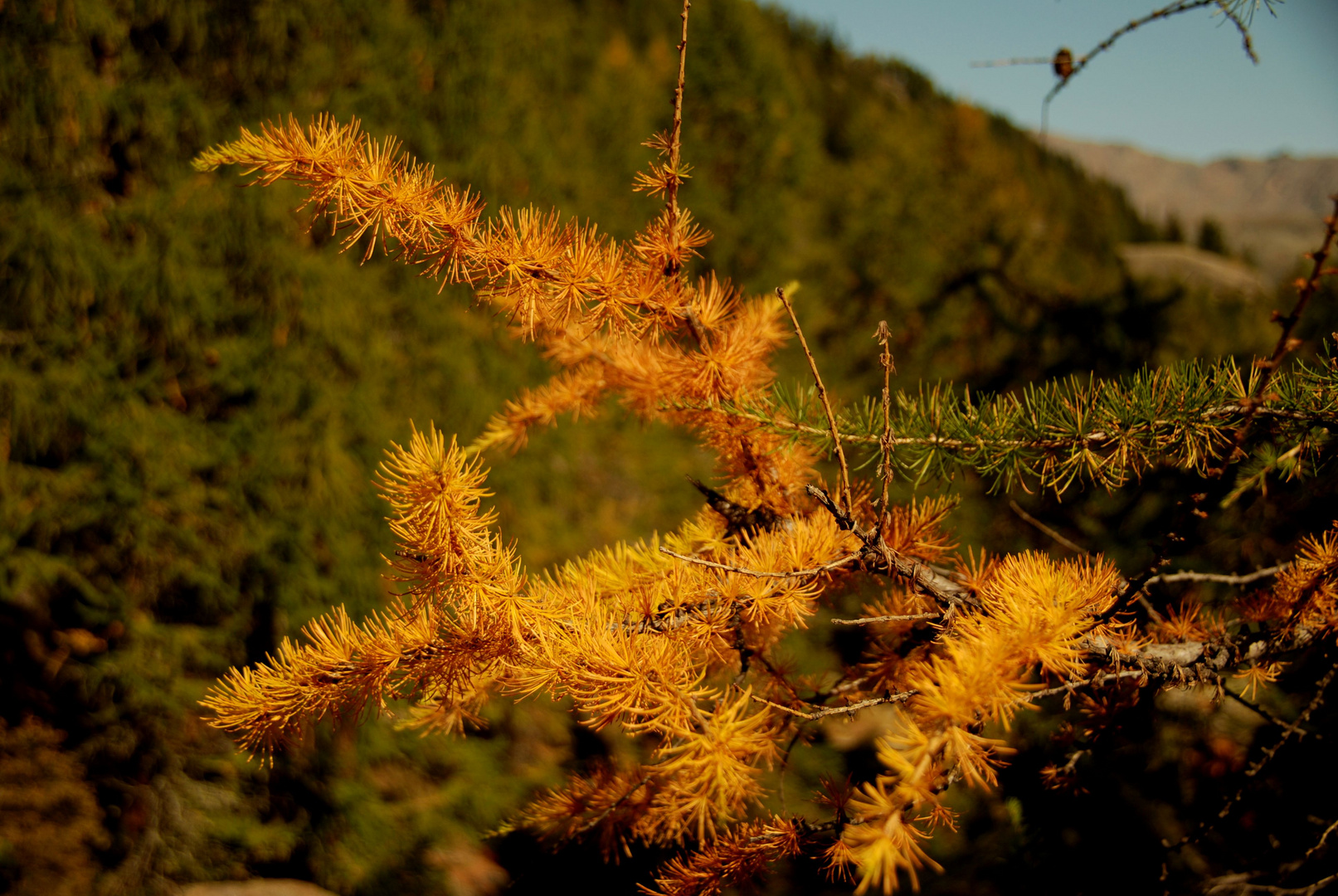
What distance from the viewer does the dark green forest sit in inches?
49.2

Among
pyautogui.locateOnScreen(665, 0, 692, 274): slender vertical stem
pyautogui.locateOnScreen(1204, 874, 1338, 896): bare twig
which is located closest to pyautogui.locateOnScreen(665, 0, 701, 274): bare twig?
pyautogui.locateOnScreen(665, 0, 692, 274): slender vertical stem

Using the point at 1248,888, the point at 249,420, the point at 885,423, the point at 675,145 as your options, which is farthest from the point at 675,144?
the point at 249,420

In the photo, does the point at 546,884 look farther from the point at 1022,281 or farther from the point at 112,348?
the point at 1022,281

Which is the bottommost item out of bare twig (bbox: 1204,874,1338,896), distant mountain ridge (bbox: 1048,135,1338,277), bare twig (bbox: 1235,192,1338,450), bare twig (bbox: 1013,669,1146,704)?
bare twig (bbox: 1204,874,1338,896)

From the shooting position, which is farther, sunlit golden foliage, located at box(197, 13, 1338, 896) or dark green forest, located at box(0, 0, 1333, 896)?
dark green forest, located at box(0, 0, 1333, 896)

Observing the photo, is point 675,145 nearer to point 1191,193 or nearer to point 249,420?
point 249,420

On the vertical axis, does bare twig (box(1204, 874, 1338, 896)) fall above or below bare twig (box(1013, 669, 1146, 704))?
below

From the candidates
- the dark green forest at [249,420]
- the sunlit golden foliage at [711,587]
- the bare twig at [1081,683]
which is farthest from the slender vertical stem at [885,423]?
the dark green forest at [249,420]

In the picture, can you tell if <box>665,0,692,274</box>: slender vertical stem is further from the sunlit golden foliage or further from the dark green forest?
the dark green forest

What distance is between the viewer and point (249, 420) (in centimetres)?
142

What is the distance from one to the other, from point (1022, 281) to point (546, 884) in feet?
7.24

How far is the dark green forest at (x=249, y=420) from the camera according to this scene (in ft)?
4.10

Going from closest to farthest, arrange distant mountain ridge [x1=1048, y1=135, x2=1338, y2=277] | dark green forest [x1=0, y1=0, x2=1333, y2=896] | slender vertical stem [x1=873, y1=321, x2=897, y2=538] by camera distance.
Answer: slender vertical stem [x1=873, y1=321, x2=897, y2=538] < dark green forest [x1=0, y1=0, x2=1333, y2=896] < distant mountain ridge [x1=1048, y1=135, x2=1338, y2=277]

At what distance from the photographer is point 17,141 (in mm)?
1198
